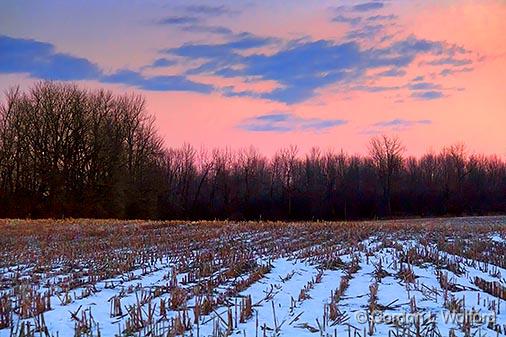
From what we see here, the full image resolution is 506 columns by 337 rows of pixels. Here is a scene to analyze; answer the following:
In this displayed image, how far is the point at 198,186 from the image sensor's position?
70.1 meters

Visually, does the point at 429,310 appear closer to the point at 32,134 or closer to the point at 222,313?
the point at 222,313

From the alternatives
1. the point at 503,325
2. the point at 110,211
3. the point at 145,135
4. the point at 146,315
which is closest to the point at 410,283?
the point at 503,325

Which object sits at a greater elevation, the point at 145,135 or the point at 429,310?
the point at 145,135

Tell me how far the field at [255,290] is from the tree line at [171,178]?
34.6 meters

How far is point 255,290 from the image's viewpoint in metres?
8.35

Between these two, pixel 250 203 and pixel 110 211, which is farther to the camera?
pixel 250 203

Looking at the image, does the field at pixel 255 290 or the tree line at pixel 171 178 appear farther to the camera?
the tree line at pixel 171 178

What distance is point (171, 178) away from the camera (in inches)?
2803

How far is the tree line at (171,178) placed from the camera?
160 feet

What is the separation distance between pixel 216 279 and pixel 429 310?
3.59 metres

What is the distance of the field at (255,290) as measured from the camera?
589 cm

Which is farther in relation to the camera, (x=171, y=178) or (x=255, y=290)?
(x=171, y=178)

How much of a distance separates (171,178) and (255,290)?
209 ft

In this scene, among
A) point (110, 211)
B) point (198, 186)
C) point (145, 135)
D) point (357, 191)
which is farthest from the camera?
point (198, 186)
